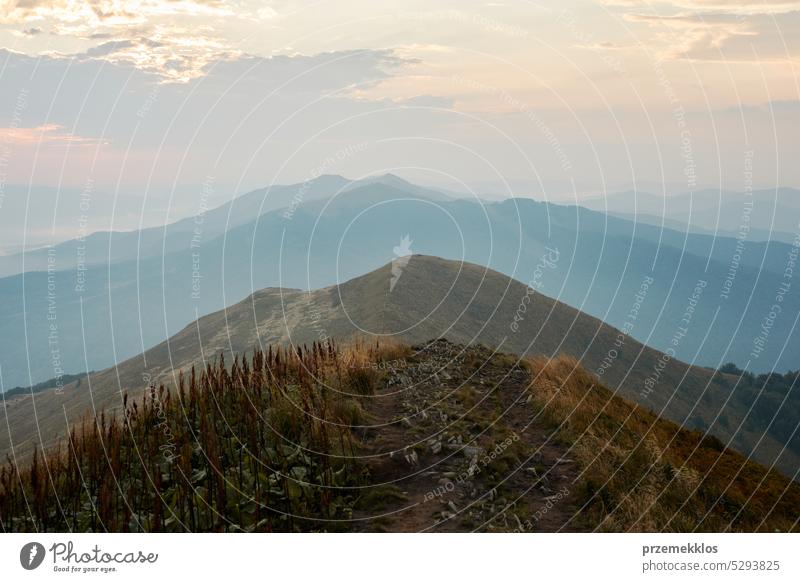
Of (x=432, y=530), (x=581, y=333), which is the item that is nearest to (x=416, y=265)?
(x=581, y=333)

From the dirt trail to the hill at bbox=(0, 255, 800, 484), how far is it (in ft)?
166

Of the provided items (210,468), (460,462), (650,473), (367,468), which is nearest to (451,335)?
(650,473)

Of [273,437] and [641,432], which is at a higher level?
[273,437]

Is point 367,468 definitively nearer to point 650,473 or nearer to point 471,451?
point 471,451

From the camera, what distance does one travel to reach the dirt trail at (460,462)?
38.8 ft

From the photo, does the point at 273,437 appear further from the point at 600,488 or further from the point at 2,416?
the point at 2,416

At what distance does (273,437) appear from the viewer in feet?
46.9

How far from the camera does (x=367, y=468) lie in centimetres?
1322

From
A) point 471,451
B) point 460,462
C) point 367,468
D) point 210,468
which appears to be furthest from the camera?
point 471,451

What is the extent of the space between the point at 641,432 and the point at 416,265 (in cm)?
7548

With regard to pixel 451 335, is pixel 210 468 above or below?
above

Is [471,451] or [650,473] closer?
[650,473]

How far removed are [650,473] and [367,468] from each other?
6.08 meters

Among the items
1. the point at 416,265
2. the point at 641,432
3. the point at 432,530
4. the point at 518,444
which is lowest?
the point at 416,265
